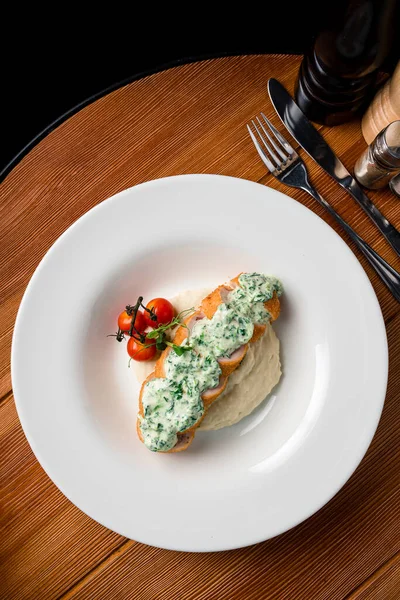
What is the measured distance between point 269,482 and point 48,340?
82cm

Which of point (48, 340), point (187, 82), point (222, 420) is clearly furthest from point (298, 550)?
point (187, 82)

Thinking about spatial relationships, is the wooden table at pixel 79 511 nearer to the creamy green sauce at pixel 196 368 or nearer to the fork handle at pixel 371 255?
the fork handle at pixel 371 255

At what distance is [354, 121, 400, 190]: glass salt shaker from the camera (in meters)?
1.72

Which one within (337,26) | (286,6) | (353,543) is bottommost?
(353,543)

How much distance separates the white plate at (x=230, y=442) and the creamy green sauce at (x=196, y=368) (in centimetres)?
11

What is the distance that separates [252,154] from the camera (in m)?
1.93

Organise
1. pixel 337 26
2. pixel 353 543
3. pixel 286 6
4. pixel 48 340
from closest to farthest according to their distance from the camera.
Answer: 1. pixel 337 26
2. pixel 48 340
3. pixel 353 543
4. pixel 286 6

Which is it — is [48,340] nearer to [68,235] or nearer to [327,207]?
[68,235]

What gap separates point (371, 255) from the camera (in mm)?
1862

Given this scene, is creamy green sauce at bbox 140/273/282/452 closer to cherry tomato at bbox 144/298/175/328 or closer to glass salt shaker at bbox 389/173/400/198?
cherry tomato at bbox 144/298/175/328

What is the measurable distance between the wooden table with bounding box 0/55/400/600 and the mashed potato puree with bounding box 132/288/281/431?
41 centimetres

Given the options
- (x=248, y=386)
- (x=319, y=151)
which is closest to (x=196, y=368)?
(x=248, y=386)

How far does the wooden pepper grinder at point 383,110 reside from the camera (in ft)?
5.70

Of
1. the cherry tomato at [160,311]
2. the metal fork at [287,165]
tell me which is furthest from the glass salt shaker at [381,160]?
the cherry tomato at [160,311]
